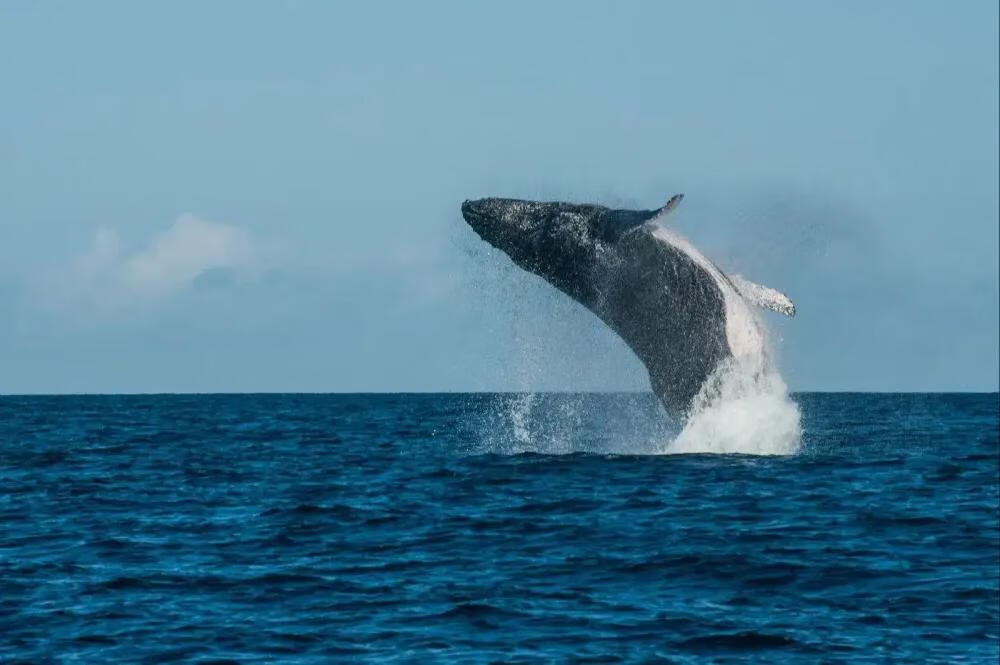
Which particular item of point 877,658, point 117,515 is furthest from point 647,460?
point 877,658

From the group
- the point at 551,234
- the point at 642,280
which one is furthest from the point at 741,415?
the point at 551,234

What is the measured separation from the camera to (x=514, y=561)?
1650 cm

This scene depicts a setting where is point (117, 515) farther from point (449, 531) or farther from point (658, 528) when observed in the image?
point (658, 528)

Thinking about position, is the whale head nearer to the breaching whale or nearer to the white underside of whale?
the breaching whale

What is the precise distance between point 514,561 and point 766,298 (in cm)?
805

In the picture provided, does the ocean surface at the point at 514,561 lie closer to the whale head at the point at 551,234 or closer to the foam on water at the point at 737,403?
the foam on water at the point at 737,403

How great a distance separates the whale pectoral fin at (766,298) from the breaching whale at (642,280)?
0.05 ft

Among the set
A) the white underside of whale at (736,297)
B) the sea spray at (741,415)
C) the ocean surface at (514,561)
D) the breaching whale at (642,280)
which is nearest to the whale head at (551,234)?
the breaching whale at (642,280)

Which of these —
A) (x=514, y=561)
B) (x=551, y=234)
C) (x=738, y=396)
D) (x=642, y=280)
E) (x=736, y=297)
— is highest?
(x=551, y=234)

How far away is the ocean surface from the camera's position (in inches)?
516

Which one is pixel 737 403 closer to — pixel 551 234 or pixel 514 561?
pixel 551 234

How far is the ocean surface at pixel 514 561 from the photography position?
13.1 meters

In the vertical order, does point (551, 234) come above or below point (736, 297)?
above

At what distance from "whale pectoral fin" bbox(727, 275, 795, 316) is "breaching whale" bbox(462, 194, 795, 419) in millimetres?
16
